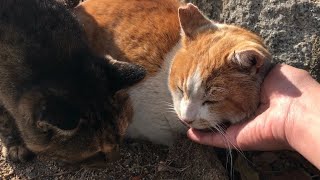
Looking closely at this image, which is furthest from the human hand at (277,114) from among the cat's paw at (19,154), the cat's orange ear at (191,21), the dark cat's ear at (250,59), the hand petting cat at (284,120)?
the cat's paw at (19,154)

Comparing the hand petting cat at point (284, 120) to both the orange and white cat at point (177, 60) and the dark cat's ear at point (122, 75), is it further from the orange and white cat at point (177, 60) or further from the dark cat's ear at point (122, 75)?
the dark cat's ear at point (122, 75)

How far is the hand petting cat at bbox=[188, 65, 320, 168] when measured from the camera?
2732mm

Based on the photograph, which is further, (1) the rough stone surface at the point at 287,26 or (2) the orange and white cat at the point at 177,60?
(1) the rough stone surface at the point at 287,26

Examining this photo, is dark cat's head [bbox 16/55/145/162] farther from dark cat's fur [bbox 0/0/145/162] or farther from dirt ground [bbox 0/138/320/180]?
dirt ground [bbox 0/138/320/180]

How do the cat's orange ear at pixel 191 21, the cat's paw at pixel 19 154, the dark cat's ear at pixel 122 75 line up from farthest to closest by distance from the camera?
the cat's paw at pixel 19 154 → the cat's orange ear at pixel 191 21 → the dark cat's ear at pixel 122 75

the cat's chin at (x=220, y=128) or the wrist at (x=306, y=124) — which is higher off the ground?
the wrist at (x=306, y=124)

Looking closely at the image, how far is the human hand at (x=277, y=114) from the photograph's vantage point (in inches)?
110

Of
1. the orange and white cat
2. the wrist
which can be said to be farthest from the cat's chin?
the wrist

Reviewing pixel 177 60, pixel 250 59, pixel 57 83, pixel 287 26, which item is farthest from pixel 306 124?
pixel 57 83

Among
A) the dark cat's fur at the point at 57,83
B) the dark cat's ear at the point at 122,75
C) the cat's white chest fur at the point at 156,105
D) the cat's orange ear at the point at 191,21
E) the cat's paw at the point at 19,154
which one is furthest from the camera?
the cat's paw at the point at 19,154

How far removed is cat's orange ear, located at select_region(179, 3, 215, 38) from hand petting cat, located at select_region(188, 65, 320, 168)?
0.59 m

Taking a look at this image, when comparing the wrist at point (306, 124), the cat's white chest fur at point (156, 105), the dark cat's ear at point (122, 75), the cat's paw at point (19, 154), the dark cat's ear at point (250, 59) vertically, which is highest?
the dark cat's ear at point (250, 59)

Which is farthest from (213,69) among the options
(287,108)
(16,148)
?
(16,148)

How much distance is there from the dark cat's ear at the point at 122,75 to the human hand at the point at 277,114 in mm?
686
